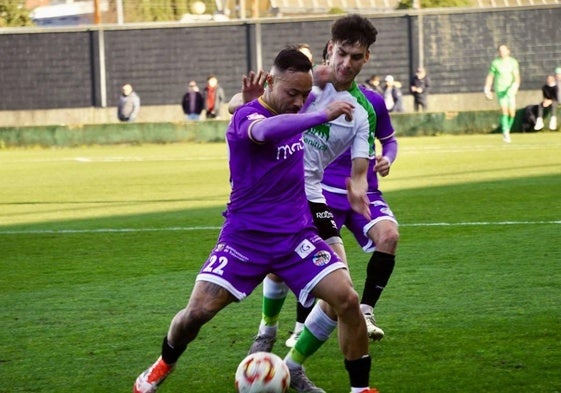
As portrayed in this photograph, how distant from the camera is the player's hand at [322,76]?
7.57 metres

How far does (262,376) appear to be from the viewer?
6.39 meters

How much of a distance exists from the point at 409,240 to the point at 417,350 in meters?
5.48

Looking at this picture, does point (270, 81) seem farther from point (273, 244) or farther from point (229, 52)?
point (229, 52)

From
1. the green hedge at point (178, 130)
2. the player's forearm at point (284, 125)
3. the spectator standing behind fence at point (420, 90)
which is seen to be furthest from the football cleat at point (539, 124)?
the player's forearm at point (284, 125)

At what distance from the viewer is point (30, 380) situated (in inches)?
289

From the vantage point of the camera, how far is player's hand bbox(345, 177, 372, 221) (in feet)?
23.9

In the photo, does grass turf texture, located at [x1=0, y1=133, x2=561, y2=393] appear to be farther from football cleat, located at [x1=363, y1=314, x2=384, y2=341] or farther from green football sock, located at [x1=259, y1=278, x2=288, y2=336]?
green football sock, located at [x1=259, y1=278, x2=288, y2=336]

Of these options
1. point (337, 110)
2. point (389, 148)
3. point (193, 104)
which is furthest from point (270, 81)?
point (193, 104)

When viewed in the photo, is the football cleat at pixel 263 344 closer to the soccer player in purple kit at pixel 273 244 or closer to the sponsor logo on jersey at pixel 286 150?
the soccer player in purple kit at pixel 273 244

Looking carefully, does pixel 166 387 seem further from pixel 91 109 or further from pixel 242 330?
pixel 91 109

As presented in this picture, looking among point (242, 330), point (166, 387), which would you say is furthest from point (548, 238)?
point (166, 387)

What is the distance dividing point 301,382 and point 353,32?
7.09 ft

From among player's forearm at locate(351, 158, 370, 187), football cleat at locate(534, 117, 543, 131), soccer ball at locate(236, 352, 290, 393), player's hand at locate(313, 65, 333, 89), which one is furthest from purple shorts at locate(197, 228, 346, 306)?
football cleat at locate(534, 117, 543, 131)

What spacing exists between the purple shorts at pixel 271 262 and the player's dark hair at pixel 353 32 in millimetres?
1559
